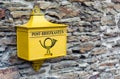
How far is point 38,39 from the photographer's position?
1.52 m

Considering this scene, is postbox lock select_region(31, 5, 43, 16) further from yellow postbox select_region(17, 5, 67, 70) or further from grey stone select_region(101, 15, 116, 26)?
grey stone select_region(101, 15, 116, 26)

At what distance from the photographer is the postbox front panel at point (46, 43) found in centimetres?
150

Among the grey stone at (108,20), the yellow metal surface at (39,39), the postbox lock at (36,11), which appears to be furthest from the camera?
the grey stone at (108,20)

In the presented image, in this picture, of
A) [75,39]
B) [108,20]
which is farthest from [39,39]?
[108,20]

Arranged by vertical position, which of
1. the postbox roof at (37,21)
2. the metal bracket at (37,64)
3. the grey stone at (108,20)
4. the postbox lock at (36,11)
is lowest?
the metal bracket at (37,64)

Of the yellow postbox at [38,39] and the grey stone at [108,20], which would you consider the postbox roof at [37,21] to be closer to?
the yellow postbox at [38,39]

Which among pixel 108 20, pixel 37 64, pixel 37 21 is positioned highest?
pixel 37 21

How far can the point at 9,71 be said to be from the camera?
160cm

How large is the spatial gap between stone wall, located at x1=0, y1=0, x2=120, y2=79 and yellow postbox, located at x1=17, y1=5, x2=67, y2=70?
0.07m

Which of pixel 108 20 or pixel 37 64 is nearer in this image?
pixel 37 64

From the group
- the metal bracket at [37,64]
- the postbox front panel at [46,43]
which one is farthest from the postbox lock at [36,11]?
the metal bracket at [37,64]

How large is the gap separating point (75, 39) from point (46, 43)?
39 centimetres

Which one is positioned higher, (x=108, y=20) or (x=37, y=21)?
(x=37, y=21)

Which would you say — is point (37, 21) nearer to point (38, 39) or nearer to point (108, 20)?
point (38, 39)
